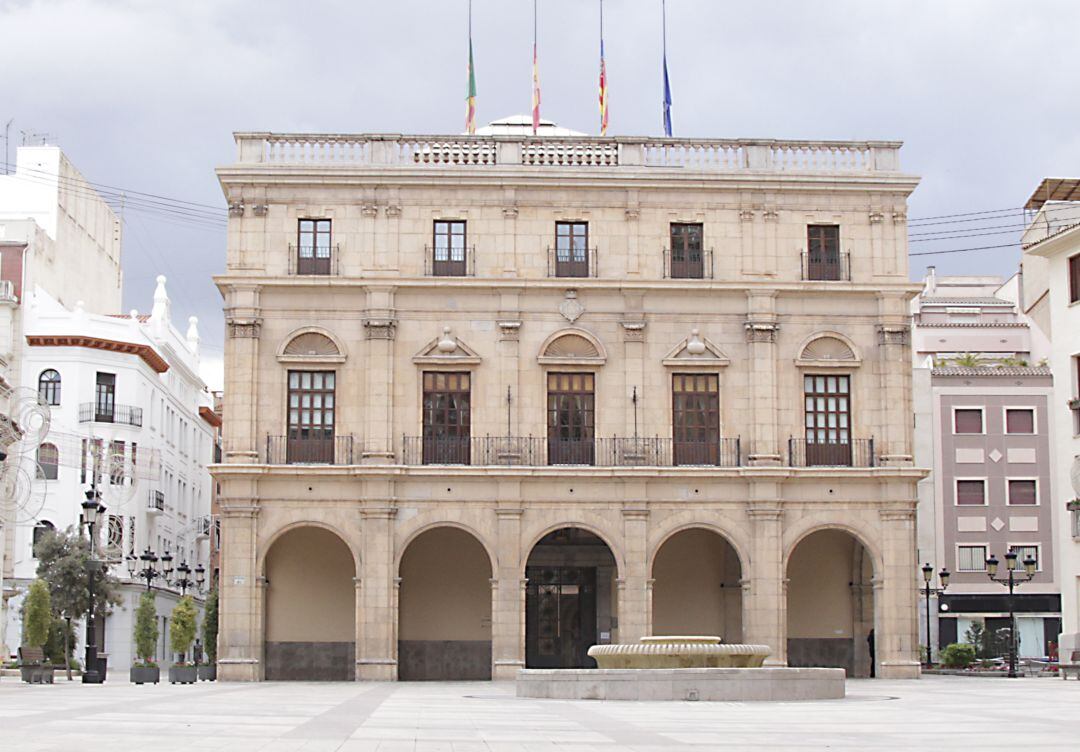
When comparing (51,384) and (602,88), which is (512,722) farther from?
(51,384)

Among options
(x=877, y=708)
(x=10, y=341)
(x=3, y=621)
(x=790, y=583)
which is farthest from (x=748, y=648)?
(x=10, y=341)

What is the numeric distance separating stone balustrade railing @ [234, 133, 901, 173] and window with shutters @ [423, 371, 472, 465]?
6096 millimetres

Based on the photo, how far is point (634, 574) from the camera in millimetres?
43000

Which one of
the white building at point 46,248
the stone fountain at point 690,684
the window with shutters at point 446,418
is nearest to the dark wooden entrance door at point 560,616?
the window with shutters at point 446,418

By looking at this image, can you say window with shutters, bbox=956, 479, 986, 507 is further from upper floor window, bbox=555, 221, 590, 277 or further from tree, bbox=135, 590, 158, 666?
tree, bbox=135, 590, 158, 666

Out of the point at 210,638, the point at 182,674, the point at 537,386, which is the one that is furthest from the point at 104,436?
the point at 537,386

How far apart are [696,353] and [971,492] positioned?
89.8 feet

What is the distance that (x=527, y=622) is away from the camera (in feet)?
152

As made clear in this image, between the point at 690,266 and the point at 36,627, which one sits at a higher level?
the point at 690,266

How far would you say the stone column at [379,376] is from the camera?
4309 cm

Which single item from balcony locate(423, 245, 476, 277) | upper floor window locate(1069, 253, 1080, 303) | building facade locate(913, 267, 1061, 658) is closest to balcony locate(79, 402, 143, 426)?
balcony locate(423, 245, 476, 277)

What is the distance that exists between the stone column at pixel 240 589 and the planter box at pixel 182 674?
167 cm

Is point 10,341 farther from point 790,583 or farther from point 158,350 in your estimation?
point 790,583

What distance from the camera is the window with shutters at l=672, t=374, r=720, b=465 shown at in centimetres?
4397
